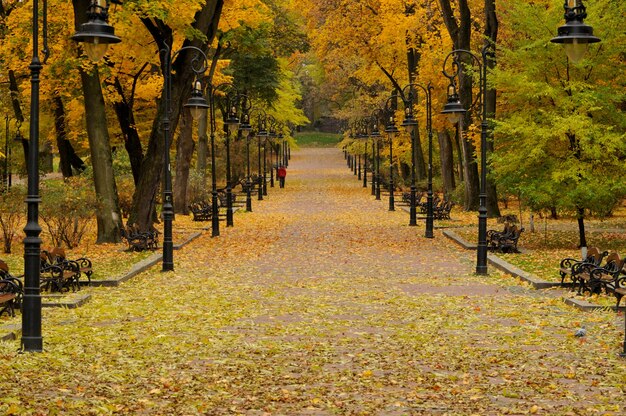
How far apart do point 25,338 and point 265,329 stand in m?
3.72

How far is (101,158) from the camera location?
3120cm

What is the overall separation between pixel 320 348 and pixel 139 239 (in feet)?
54.4

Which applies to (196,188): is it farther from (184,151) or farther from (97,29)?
(97,29)

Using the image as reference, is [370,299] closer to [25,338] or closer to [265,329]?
[265,329]

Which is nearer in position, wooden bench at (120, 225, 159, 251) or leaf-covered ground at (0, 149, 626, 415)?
leaf-covered ground at (0, 149, 626, 415)

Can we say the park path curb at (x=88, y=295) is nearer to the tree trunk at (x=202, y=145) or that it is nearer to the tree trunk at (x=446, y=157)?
the tree trunk at (x=202, y=145)

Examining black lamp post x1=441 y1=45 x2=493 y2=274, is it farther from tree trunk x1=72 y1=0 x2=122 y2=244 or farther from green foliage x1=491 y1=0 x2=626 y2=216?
tree trunk x1=72 y1=0 x2=122 y2=244

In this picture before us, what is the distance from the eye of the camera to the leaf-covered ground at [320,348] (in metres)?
10.4

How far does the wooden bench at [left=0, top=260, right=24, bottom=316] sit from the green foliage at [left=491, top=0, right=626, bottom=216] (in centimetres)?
1532

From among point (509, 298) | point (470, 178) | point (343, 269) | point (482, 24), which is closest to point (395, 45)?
point (482, 24)

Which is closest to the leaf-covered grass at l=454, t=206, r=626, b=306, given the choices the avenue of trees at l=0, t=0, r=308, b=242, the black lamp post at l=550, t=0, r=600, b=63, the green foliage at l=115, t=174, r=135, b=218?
the black lamp post at l=550, t=0, r=600, b=63

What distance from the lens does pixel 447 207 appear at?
43.9 m

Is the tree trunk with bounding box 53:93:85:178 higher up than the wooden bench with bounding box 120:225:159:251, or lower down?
higher up

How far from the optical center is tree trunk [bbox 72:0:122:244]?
30.8 metres
